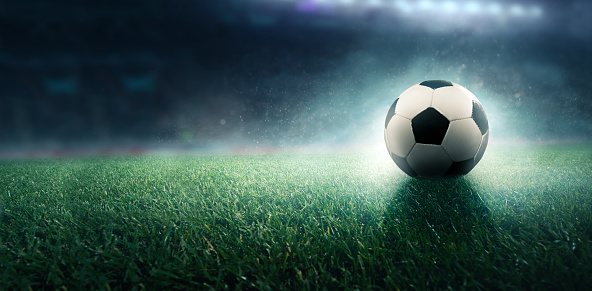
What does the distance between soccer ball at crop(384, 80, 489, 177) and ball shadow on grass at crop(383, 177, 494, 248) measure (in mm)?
220

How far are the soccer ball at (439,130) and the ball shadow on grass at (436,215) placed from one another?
8.7 inches

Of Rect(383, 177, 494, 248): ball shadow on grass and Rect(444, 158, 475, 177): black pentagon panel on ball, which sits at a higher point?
Rect(444, 158, 475, 177): black pentagon panel on ball

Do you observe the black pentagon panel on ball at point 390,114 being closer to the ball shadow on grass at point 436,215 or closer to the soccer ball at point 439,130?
the soccer ball at point 439,130

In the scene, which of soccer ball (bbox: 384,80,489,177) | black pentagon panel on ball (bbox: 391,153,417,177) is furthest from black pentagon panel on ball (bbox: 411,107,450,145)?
black pentagon panel on ball (bbox: 391,153,417,177)

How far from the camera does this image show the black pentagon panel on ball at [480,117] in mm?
2436

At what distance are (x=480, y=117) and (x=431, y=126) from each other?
57cm

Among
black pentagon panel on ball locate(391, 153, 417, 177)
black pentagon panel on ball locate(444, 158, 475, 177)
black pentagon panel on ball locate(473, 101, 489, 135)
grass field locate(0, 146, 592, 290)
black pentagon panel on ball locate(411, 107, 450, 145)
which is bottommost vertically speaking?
grass field locate(0, 146, 592, 290)

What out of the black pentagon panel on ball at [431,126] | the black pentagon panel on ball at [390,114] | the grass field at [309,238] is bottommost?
the grass field at [309,238]

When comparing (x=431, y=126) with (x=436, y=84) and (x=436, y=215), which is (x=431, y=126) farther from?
(x=436, y=215)

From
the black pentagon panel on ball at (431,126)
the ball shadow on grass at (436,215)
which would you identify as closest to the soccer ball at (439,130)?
the black pentagon panel on ball at (431,126)

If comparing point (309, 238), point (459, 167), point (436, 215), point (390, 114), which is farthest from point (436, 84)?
point (309, 238)

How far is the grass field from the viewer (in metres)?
1.08

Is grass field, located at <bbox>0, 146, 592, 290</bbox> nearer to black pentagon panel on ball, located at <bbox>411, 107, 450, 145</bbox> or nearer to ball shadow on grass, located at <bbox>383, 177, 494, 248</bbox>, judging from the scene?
ball shadow on grass, located at <bbox>383, 177, 494, 248</bbox>

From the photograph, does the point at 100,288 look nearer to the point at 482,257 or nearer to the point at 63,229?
the point at 63,229
